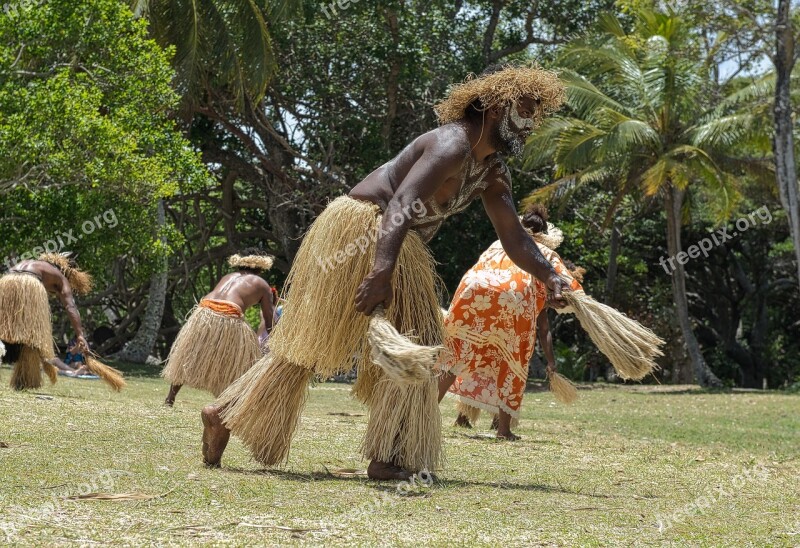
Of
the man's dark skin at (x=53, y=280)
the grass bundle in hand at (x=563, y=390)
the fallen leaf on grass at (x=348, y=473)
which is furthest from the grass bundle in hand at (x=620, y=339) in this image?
the man's dark skin at (x=53, y=280)

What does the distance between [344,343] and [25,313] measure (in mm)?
5517

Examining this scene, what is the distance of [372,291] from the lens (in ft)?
14.7

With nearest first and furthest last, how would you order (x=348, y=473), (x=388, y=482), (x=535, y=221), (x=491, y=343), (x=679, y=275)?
(x=388, y=482) → (x=348, y=473) → (x=491, y=343) → (x=535, y=221) → (x=679, y=275)

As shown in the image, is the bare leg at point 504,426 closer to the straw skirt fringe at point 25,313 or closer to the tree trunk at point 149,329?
the straw skirt fringe at point 25,313

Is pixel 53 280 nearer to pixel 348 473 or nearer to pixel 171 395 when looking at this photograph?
pixel 171 395

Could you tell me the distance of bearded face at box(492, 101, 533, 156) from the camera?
16.0ft

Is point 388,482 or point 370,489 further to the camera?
point 388,482

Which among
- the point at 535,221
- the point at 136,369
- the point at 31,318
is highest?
the point at 535,221

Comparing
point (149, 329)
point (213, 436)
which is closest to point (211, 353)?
point (213, 436)

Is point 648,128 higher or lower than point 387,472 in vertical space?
higher

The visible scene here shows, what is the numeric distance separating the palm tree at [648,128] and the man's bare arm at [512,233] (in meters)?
14.5

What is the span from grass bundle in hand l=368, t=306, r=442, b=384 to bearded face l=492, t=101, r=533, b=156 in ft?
3.58

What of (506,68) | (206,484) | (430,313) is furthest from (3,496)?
(506,68)

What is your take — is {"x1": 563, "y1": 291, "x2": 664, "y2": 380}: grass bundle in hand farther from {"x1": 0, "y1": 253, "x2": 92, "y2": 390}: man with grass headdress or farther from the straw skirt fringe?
Answer: the straw skirt fringe
